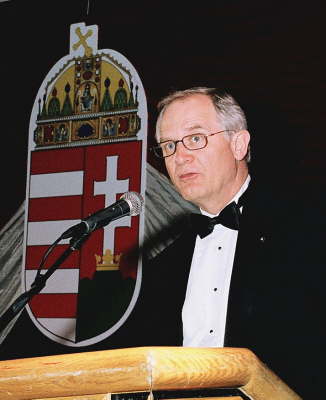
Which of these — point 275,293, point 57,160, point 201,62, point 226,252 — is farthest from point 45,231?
point 275,293

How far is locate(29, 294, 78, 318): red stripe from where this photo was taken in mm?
3365

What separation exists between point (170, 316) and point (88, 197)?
1198 millimetres

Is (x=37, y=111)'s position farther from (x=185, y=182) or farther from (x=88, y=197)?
(x=185, y=182)

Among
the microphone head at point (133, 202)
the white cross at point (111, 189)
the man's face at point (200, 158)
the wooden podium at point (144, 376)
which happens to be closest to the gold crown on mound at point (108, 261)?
the white cross at point (111, 189)

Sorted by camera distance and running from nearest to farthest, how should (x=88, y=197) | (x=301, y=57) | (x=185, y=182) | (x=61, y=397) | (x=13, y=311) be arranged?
(x=61, y=397)
(x=13, y=311)
(x=185, y=182)
(x=301, y=57)
(x=88, y=197)

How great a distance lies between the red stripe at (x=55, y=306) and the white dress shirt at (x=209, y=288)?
1104mm

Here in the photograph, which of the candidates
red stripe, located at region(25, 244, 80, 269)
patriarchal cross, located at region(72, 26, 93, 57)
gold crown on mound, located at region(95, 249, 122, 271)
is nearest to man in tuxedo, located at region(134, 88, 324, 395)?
gold crown on mound, located at region(95, 249, 122, 271)

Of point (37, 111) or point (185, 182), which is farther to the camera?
point (37, 111)

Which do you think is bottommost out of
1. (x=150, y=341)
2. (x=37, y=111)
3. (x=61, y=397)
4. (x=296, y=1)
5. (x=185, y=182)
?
(x=150, y=341)

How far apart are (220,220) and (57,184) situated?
1452 millimetres

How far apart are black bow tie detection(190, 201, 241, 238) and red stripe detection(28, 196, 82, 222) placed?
118 cm

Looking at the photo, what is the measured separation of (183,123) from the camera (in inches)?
92.1

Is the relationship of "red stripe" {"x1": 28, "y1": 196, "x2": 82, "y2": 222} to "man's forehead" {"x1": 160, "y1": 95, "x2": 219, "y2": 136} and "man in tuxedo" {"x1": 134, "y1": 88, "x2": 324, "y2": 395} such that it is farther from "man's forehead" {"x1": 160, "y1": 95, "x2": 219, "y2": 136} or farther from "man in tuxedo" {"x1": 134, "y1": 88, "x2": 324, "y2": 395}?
"man's forehead" {"x1": 160, "y1": 95, "x2": 219, "y2": 136}

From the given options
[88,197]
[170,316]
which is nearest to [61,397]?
[170,316]
